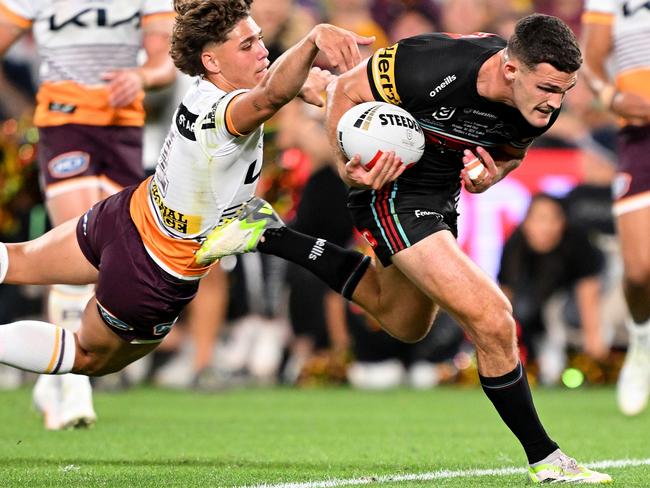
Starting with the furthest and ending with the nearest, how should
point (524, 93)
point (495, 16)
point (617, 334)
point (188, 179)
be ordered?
point (495, 16) → point (617, 334) → point (188, 179) → point (524, 93)

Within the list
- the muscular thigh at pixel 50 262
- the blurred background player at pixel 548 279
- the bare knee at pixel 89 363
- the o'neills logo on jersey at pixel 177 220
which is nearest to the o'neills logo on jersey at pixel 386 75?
the o'neills logo on jersey at pixel 177 220

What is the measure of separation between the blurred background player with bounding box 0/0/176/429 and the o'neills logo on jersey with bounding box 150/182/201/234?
1858 mm

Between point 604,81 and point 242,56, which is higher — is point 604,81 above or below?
below

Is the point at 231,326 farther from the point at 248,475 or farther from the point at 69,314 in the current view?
the point at 248,475

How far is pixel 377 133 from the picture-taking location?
582cm

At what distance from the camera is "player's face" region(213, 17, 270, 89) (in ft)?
20.2

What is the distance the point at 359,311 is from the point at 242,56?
6.30 m

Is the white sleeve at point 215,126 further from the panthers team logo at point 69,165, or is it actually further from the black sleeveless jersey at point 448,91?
the panthers team logo at point 69,165

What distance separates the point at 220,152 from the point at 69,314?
2470mm

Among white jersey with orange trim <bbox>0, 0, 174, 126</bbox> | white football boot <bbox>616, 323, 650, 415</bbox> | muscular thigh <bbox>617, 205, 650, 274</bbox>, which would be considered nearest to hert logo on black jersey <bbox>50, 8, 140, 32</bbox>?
white jersey with orange trim <bbox>0, 0, 174, 126</bbox>

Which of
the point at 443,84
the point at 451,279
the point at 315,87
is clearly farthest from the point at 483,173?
the point at 315,87

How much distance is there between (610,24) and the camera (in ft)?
29.2

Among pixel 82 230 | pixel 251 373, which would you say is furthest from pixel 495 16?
pixel 82 230

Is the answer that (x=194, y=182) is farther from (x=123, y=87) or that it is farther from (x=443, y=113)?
(x=123, y=87)
